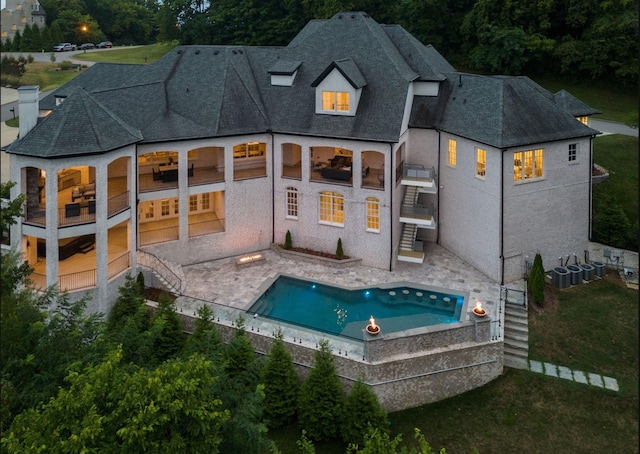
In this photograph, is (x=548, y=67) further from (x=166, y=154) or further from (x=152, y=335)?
(x=152, y=335)

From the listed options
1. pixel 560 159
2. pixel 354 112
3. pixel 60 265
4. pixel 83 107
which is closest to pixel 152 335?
pixel 60 265

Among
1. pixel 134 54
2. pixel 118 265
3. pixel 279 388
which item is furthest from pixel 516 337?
pixel 134 54

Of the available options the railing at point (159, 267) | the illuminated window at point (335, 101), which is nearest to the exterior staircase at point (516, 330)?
the illuminated window at point (335, 101)

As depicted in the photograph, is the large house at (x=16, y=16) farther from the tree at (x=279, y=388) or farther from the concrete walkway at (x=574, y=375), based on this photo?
the concrete walkway at (x=574, y=375)

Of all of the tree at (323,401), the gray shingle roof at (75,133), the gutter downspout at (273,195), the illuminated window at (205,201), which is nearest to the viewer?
the tree at (323,401)

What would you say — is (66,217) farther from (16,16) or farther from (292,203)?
(16,16)

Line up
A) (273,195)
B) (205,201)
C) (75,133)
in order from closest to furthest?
(75,133) → (273,195) → (205,201)
